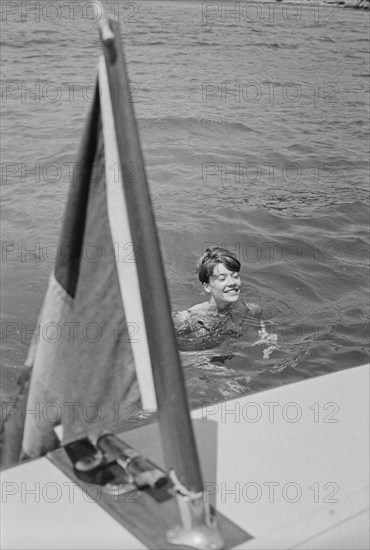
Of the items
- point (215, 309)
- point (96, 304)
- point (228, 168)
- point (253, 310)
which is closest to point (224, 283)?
point (215, 309)

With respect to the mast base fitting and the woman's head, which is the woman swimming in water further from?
the mast base fitting

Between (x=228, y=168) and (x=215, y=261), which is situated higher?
(x=215, y=261)

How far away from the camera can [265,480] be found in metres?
2.16

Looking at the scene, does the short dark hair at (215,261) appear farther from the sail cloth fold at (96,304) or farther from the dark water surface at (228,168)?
the sail cloth fold at (96,304)

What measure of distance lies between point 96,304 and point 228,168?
755 centimetres

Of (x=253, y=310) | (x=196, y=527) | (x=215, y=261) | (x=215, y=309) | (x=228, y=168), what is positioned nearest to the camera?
(x=196, y=527)

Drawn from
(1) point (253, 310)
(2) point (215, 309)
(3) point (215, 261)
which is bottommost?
(1) point (253, 310)

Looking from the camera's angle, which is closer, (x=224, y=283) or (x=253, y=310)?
(x=224, y=283)

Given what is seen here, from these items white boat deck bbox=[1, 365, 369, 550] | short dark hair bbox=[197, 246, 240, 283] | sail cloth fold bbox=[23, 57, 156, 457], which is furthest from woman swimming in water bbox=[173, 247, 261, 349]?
sail cloth fold bbox=[23, 57, 156, 457]

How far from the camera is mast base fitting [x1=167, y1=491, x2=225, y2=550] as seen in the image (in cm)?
181

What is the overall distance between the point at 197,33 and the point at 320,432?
15337 mm

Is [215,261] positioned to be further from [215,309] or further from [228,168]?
[228,168]

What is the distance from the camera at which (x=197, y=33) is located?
55.1 ft

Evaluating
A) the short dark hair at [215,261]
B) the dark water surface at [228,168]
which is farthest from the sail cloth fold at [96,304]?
the short dark hair at [215,261]
